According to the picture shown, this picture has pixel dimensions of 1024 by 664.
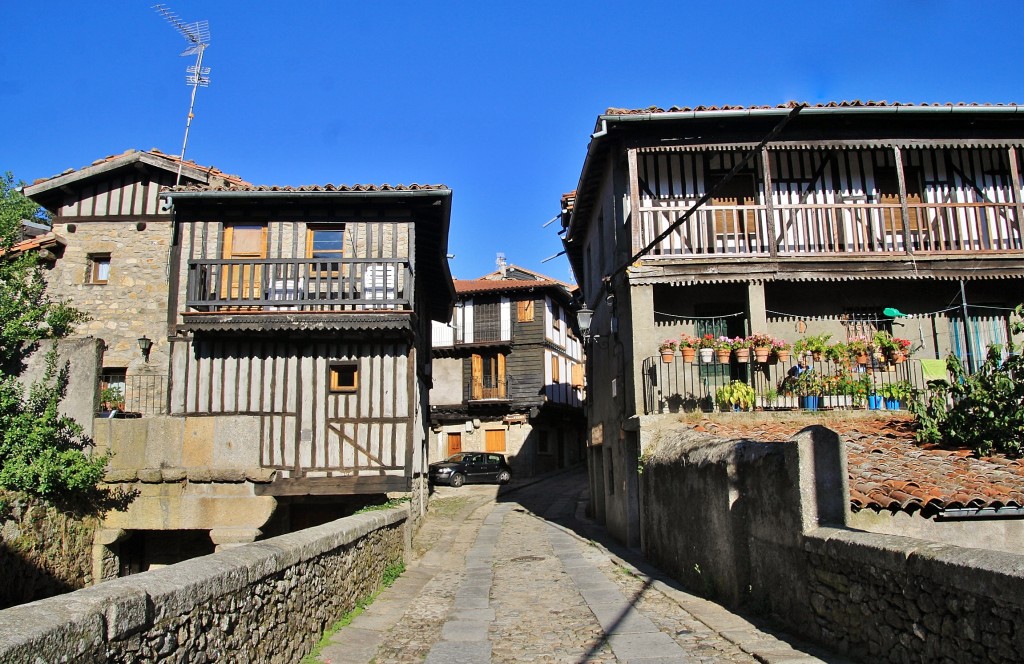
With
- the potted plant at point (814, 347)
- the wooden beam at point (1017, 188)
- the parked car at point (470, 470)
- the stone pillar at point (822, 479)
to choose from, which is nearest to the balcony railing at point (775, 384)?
the potted plant at point (814, 347)

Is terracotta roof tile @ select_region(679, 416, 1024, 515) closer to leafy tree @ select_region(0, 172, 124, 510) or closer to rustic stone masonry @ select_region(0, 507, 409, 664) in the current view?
rustic stone masonry @ select_region(0, 507, 409, 664)

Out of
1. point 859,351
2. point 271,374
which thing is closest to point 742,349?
point 859,351

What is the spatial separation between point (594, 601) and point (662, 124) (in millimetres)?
8978

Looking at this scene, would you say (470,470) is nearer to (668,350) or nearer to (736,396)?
(668,350)

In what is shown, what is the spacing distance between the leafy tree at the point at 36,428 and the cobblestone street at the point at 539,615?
6.02 meters

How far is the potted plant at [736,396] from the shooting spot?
12648mm

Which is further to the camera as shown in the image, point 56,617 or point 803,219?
point 803,219

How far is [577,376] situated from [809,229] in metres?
27.3

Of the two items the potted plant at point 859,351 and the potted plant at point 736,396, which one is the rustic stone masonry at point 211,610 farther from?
the potted plant at point 859,351

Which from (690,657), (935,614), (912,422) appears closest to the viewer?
(935,614)

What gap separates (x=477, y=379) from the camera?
35.6 metres

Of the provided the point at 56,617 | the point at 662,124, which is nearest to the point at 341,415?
the point at 662,124

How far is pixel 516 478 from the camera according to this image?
33.3 meters

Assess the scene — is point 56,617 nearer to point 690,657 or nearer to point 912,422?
point 690,657
